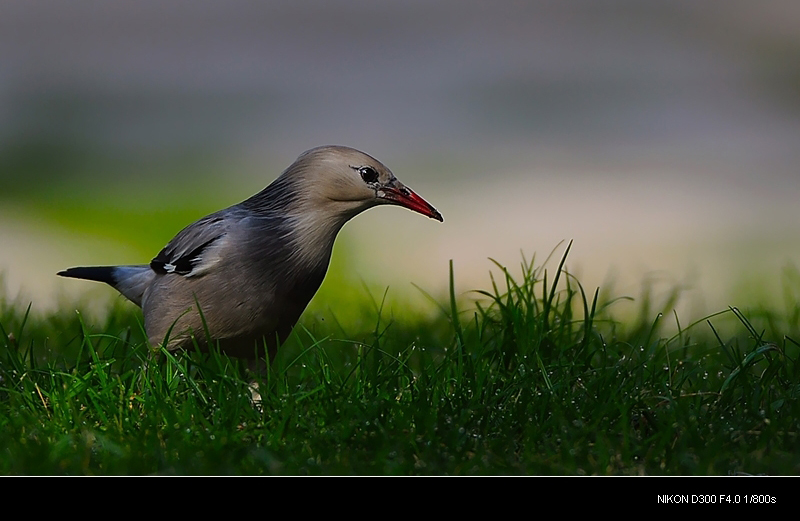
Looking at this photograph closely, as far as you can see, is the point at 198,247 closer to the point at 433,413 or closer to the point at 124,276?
the point at 124,276

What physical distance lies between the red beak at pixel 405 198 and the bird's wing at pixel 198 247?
0.72 m

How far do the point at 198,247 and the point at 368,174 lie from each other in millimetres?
850

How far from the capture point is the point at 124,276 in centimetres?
523

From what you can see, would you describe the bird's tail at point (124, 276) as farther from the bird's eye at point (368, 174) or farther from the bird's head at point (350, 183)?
the bird's eye at point (368, 174)

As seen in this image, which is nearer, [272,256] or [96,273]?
[272,256]

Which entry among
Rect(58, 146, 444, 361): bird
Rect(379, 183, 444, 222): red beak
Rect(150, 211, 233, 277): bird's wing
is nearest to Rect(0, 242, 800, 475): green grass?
Rect(58, 146, 444, 361): bird

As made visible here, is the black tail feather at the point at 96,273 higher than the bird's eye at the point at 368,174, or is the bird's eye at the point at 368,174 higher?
the bird's eye at the point at 368,174

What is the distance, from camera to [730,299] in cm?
645

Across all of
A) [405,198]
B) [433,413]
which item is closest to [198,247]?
[405,198]

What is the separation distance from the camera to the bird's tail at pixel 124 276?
5.09 meters

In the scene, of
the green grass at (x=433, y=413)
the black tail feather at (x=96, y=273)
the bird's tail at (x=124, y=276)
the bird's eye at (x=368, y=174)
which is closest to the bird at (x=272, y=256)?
the bird's eye at (x=368, y=174)

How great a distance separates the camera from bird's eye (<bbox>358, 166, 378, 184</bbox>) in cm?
442

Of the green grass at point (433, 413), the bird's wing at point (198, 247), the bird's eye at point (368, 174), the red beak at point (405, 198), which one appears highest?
the bird's eye at point (368, 174)
